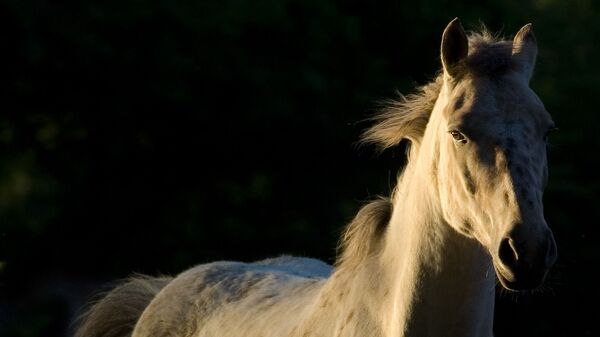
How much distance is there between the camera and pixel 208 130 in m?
18.1

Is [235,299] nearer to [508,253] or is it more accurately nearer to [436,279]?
[436,279]

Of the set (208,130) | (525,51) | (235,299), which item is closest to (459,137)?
(525,51)

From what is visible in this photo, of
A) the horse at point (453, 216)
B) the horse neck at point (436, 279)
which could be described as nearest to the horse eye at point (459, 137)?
the horse at point (453, 216)

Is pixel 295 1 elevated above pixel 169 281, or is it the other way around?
pixel 295 1

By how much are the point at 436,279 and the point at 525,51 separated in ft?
2.83

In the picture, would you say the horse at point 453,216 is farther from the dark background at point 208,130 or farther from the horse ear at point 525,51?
the dark background at point 208,130

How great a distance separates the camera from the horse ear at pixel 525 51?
4918mm

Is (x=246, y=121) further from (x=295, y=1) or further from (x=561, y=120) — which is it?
(x=561, y=120)

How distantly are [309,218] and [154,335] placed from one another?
907 centimetres

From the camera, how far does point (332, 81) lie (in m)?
18.2

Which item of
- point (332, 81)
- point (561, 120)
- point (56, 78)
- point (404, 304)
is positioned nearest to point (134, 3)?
point (56, 78)

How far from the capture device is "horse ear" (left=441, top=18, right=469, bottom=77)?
4953 mm

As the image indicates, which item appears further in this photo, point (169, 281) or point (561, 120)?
point (561, 120)

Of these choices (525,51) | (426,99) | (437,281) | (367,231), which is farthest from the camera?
(367,231)
